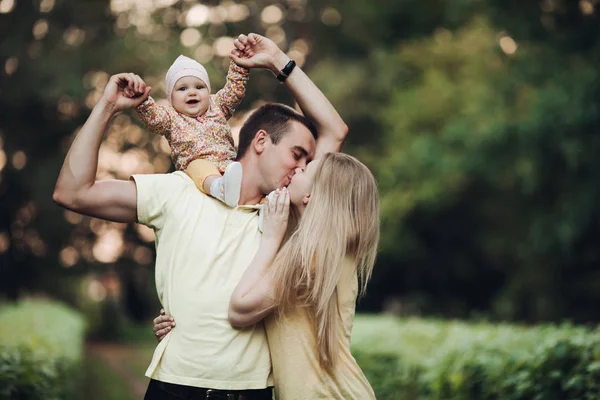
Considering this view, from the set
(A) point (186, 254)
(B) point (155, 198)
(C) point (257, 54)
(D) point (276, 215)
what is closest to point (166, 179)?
(B) point (155, 198)

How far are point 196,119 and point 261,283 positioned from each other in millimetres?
1060

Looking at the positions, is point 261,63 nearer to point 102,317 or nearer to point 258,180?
point 258,180

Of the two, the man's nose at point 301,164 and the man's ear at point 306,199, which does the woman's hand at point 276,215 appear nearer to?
the man's ear at point 306,199

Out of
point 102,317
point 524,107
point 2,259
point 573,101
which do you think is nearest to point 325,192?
point 573,101

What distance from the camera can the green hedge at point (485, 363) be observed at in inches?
195

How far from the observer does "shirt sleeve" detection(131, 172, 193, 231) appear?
11.2 ft

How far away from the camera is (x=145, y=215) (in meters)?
3.42

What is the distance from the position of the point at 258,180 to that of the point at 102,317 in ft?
112

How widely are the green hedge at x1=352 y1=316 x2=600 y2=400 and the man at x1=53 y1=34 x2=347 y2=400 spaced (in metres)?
2.27

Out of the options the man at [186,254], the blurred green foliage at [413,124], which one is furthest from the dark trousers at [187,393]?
the blurred green foliage at [413,124]

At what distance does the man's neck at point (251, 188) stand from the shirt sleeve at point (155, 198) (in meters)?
0.36

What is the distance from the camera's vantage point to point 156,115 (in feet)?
12.4

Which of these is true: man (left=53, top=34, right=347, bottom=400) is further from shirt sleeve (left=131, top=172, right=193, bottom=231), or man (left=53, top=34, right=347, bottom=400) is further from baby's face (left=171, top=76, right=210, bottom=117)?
baby's face (left=171, top=76, right=210, bottom=117)

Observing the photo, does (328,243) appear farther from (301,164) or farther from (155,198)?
(155,198)
